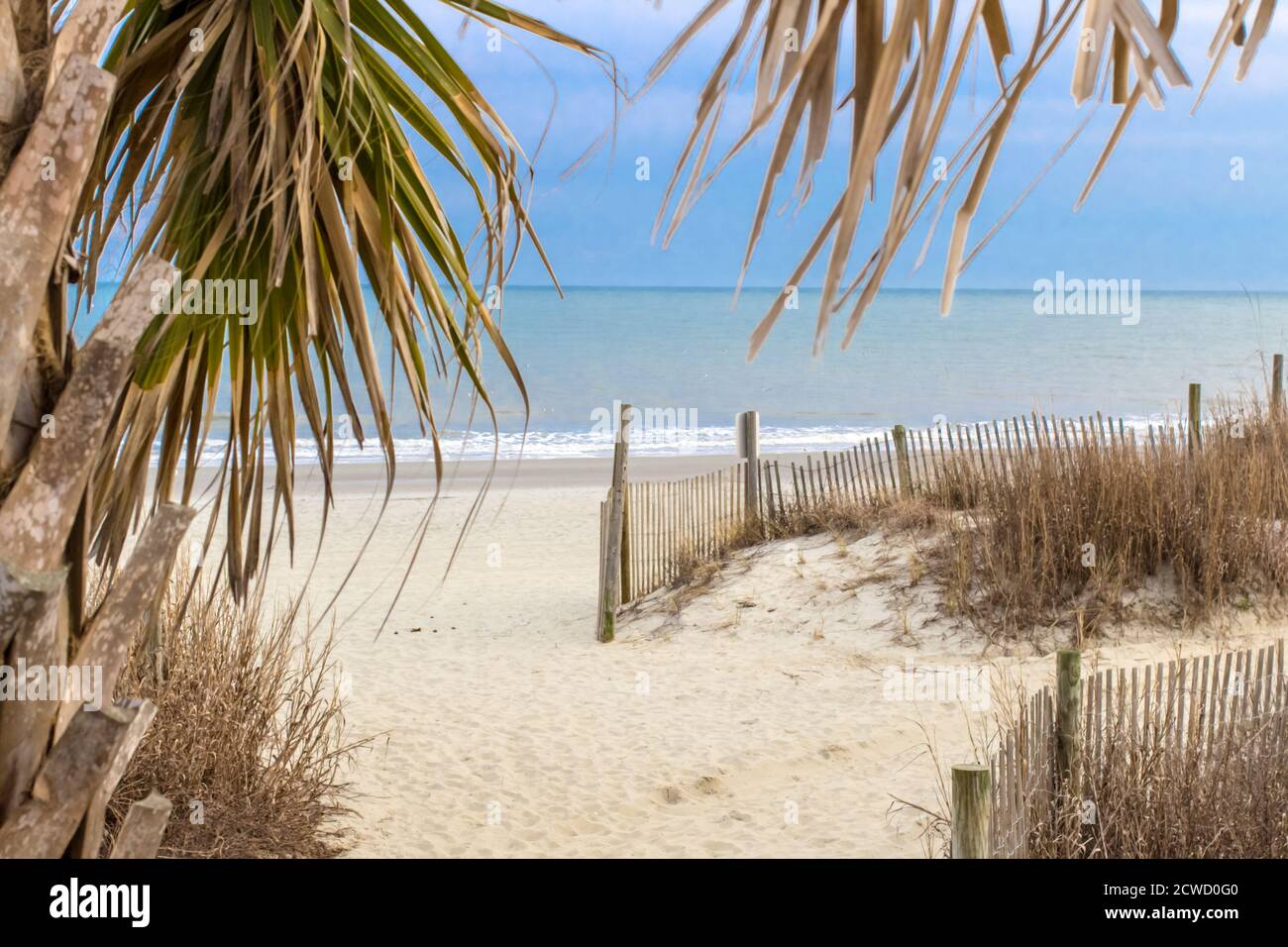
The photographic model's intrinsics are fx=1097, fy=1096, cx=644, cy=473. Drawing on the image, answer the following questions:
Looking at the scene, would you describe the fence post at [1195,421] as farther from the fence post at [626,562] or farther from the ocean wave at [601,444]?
the ocean wave at [601,444]

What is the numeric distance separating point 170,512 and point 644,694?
6.38 m

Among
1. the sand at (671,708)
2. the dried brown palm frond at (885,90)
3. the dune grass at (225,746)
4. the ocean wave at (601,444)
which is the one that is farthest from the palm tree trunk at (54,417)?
the ocean wave at (601,444)

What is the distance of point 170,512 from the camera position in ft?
5.72

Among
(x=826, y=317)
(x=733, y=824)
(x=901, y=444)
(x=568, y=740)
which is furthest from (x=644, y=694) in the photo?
(x=826, y=317)

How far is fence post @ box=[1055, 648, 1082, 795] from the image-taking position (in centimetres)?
413

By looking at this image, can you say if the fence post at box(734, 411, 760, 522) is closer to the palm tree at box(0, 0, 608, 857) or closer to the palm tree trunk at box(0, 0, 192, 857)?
the palm tree at box(0, 0, 608, 857)

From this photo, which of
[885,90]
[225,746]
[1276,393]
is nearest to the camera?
[885,90]

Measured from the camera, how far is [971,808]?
331cm

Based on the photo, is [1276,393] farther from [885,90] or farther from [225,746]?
[885,90]

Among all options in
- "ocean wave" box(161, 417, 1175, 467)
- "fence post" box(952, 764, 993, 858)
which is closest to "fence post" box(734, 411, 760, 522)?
"fence post" box(952, 764, 993, 858)

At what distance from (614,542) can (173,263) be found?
310 inches

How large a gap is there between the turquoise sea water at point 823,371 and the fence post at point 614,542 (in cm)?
912

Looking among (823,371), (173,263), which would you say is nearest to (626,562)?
(173,263)
